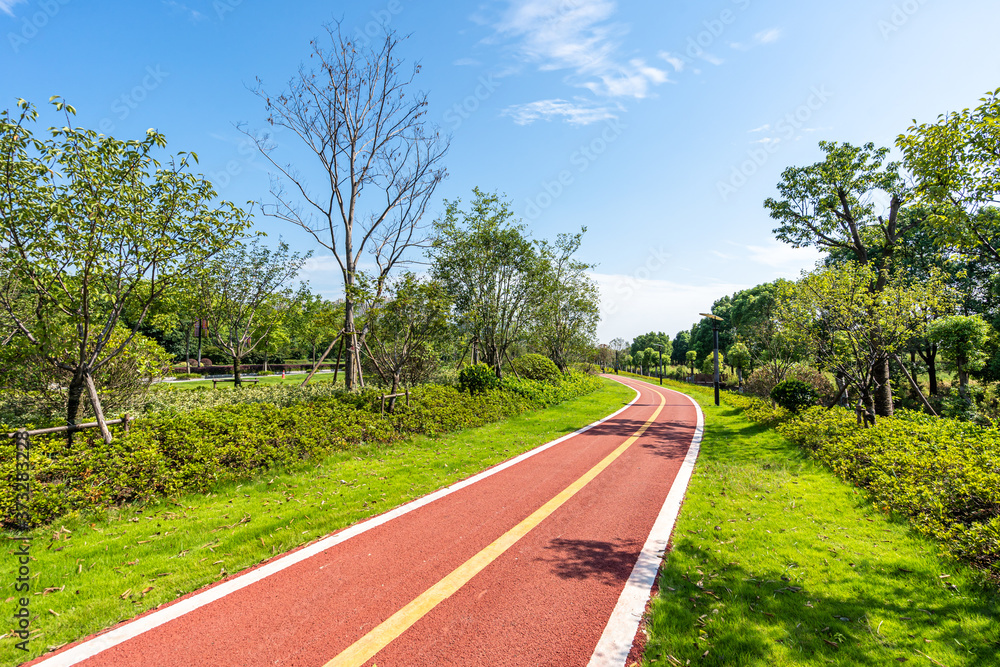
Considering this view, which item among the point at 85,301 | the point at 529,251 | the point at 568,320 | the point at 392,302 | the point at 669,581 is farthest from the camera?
the point at 568,320

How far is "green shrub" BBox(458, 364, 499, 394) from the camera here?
15203mm

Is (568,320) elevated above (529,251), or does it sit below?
below

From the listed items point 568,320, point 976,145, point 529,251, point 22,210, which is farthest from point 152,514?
point 568,320

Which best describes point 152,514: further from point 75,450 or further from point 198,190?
point 198,190

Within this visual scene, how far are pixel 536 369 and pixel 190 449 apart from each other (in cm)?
1933

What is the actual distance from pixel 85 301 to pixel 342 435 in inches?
186

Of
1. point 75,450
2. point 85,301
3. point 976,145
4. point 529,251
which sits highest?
point 529,251

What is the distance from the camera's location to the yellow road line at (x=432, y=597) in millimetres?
2953

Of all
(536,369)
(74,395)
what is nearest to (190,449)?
(74,395)

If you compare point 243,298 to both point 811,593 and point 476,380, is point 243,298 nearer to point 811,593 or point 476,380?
point 476,380

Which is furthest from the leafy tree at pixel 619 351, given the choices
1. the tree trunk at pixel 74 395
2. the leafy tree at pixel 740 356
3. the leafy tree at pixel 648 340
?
the tree trunk at pixel 74 395

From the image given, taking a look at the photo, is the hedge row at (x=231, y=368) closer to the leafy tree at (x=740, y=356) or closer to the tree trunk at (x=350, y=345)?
the tree trunk at (x=350, y=345)

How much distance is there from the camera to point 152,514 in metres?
5.26

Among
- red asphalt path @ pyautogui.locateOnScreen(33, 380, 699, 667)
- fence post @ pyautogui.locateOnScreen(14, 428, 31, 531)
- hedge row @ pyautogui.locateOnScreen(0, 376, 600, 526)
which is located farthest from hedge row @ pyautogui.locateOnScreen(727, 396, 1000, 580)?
fence post @ pyautogui.locateOnScreen(14, 428, 31, 531)
